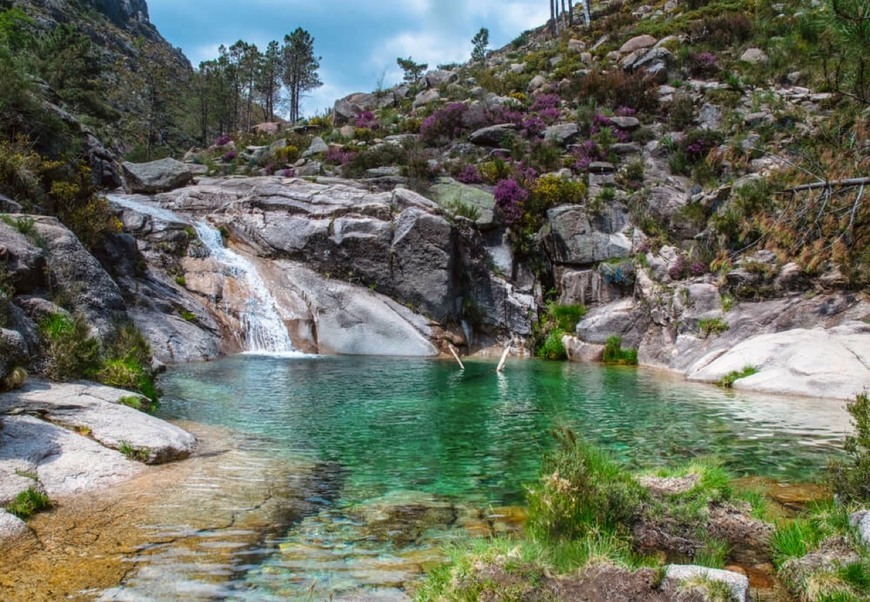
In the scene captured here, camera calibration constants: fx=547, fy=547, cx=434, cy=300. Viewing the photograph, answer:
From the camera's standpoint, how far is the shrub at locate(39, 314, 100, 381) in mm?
9547

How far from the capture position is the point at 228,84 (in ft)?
202

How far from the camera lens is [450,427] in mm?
10844

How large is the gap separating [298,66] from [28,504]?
65344 mm

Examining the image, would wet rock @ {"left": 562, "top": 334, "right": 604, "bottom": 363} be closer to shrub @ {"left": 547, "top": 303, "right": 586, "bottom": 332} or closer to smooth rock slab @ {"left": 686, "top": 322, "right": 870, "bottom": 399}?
shrub @ {"left": 547, "top": 303, "right": 586, "bottom": 332}

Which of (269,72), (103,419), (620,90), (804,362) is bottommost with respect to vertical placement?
(103,419)

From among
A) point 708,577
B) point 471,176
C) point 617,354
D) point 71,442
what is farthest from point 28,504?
point 471,176

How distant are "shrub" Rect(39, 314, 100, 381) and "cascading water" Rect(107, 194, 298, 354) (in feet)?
43.0

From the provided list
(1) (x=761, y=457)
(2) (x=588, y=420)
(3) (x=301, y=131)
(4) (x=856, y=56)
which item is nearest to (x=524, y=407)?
(2) (x=588, y=420)

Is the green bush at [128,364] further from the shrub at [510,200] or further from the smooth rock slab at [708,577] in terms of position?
the shrub at [510,200]

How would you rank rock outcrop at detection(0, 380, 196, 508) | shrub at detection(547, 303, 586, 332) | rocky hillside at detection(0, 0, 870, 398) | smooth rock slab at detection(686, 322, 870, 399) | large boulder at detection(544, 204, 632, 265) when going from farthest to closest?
1. large boulder at detection(544, 204, 632, 265)
2. shrub at detection(547, 303, 586, 332)
3. smooth rock slab at detection(686, 322, 870, 399)
4. rocky hillside at detection(0, 0, 870, 398)
5. rock outcrop at detection(0, 380, 196, 508)

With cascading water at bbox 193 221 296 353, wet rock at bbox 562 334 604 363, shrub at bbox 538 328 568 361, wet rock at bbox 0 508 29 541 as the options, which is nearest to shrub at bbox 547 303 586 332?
shrub at bbox 538 328 568 361

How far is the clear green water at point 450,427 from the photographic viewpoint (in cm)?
670

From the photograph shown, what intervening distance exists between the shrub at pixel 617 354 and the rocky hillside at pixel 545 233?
0.11 m

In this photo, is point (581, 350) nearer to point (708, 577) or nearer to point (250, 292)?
point (250, 292)
